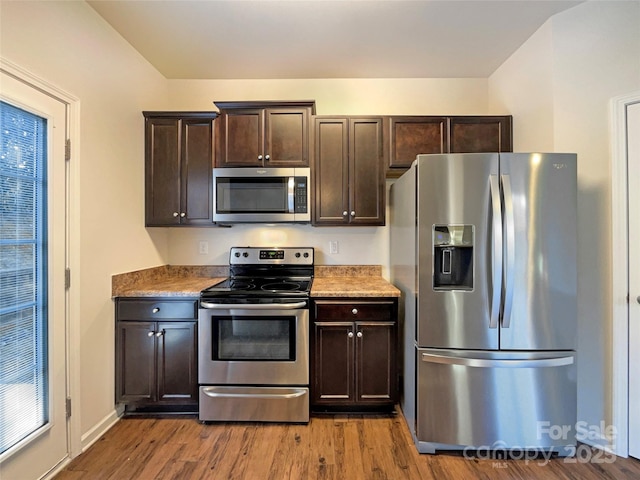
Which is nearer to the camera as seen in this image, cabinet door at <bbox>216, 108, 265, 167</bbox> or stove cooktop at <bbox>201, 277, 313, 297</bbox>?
stove cooktop at <bbox>201, 277, 313, 297</bbox>

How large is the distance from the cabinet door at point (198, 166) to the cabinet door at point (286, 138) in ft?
1.67

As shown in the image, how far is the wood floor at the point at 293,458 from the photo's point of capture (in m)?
1.62

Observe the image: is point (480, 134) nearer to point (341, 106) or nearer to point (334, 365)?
point (341, 106)

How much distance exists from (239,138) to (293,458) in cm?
238

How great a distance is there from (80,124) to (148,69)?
106 centimetres

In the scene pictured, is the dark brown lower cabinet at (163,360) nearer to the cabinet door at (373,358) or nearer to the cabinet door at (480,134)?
the cabinet door at (373,358)

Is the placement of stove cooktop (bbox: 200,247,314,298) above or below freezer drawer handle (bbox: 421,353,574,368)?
above

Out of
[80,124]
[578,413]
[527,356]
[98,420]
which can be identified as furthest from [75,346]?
[578,413]

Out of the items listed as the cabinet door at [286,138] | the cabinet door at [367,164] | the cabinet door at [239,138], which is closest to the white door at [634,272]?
the cabinet door at [367,164]

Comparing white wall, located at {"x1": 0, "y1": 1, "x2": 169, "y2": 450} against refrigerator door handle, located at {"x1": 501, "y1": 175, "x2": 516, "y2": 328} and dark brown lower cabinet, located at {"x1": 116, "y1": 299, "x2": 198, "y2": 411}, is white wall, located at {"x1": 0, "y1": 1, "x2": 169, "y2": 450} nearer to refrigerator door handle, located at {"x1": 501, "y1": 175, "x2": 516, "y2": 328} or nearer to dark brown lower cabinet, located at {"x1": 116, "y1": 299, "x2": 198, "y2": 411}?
dark brown lower cabinet, located at {"x1": 116, "y1": 299, "x2": 198, "y2": 411}

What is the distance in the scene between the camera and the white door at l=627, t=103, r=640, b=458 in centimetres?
173

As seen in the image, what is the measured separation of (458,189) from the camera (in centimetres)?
169

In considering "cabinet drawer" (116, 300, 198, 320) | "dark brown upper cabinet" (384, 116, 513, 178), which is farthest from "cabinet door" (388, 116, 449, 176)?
"cabinet drawer" (116, 300, 198, 320)

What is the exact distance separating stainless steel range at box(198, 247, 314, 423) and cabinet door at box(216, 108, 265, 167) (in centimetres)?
112
